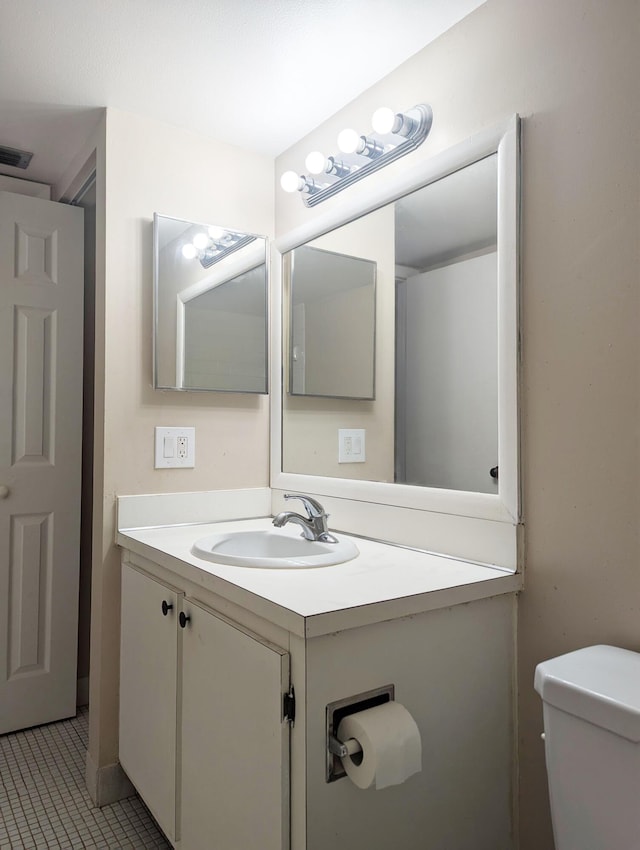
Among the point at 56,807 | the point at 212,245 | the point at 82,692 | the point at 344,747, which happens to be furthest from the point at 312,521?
the point at 82,692

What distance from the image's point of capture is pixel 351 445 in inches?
68.7

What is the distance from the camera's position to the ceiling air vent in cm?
209

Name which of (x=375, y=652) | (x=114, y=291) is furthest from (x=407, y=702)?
(x=114, y=291)

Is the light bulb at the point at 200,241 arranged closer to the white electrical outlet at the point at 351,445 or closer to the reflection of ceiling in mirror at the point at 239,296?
the reflection of ceiling in mirror at the point at 239,296

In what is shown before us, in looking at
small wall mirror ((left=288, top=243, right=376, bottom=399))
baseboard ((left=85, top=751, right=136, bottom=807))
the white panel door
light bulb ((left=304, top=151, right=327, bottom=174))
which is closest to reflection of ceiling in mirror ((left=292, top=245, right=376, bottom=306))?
small wall mirror ((left=288, top=243, right=376, bottom=399))

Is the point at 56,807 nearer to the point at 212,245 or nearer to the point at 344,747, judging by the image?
the point at 344,747

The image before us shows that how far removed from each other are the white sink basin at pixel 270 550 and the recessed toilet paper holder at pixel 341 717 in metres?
0.33

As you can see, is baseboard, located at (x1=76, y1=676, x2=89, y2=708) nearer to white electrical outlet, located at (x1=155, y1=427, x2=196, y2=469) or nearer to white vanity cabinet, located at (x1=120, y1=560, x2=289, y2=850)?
white vanity cabinet, located at (x1=120, y1=560, x2=289, y2=850)

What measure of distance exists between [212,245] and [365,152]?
63 cm

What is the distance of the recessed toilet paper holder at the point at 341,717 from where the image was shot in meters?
0.98

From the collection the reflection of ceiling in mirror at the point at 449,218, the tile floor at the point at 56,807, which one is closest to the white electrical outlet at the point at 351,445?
the reflection of ceiling in mirror at the point at 449,218

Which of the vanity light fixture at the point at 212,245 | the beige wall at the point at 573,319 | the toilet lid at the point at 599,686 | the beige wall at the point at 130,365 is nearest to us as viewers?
the toilet lid at the point at 599,686

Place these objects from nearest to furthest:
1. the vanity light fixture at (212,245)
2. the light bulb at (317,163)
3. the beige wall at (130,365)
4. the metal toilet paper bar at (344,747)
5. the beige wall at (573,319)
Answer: the metal toilet paper bar at (344,747) < the beige wall at (573,319) < the light bulb at (317,163) < the beige wall at (130,365) < the vanity light fixture at (212,245)

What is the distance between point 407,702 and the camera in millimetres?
1107
